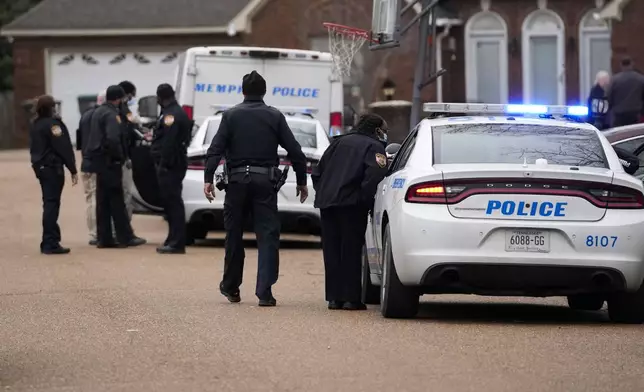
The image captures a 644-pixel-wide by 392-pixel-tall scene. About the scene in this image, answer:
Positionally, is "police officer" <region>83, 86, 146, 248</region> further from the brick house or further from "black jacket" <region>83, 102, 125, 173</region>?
the brick house

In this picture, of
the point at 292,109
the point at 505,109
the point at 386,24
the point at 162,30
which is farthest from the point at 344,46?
the point at 505,109

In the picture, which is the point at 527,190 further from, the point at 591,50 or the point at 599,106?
the point at 591,50

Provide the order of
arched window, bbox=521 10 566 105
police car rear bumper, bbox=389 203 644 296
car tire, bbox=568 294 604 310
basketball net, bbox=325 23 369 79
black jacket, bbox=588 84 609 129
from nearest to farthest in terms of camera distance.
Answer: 1. police car rear bumper, bbox=389 203 644 296
2. car tire, bbox=568 294 604 310
3. black jacket, bbox=588 84 609 129
4. basketball net, bbox=325 23 369 79
5. arched window, bbox=521 10 566 105

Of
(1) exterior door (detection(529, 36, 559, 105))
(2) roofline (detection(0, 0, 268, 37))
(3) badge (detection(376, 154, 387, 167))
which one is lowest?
(3) badge (detection(376, 154, 387, 167))

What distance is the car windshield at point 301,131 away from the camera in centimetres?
1923

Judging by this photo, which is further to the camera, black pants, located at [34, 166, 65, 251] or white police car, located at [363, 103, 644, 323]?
black pants, located at [34, 166, 65, 251]

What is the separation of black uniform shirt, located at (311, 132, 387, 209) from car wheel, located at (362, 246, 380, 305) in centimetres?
66

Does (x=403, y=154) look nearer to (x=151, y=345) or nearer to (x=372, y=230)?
(x=372, y=230)

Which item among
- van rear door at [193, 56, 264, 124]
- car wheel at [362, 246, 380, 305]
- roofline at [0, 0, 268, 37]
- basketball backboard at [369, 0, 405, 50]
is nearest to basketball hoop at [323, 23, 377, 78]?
van rear door at [193, 56, 264, 124]

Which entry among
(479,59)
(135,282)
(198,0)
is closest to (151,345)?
(135,282)

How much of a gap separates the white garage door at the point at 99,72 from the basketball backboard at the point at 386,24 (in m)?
21.7

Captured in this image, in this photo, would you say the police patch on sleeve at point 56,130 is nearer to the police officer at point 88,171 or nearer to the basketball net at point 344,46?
the police officer at point 88,171

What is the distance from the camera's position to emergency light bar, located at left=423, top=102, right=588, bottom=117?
39.3ft

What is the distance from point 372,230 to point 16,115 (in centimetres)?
A: 3610
